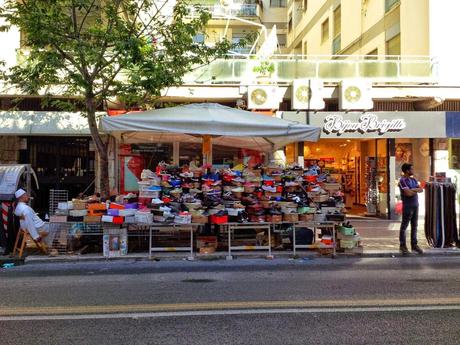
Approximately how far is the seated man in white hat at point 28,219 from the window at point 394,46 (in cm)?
1463

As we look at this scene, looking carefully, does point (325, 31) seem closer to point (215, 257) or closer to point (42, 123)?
point (42, 123)

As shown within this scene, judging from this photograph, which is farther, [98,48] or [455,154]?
[455,154]

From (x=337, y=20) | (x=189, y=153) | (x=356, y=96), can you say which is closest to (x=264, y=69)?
(x=356, y=96)

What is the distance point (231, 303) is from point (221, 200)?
4.43m

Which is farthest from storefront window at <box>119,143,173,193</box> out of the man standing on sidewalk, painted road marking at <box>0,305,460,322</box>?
painted road marking at <box>0,305,460,322</box>

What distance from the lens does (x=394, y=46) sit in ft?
66.2

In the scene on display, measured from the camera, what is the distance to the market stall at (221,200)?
34.7 ft

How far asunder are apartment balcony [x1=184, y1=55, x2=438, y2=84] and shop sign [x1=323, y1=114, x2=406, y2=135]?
154 cm

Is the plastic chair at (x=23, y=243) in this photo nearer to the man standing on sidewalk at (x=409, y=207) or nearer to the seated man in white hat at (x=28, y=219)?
the seated man in white hat at (x=28, y=219)

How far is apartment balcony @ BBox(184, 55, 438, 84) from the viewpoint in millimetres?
17984

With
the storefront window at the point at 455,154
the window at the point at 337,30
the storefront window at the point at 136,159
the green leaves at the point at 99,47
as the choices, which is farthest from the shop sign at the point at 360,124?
the window at the point at 337,30

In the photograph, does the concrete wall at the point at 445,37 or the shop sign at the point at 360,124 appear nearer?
the shop sign at the point at 360,124

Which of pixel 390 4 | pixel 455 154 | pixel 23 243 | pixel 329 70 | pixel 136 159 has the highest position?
pixel 390 4

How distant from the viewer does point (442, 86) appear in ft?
59.1
